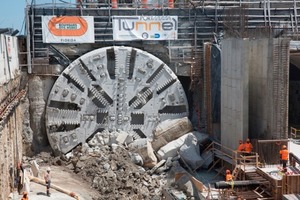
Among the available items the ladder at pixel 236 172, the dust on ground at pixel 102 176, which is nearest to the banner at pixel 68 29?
the dust on ground at pixel 102 176

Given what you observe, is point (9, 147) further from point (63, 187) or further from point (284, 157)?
point (284, 157)

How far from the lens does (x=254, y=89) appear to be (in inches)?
899

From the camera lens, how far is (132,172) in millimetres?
24812

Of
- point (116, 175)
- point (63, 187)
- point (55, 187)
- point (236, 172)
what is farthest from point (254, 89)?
point (55, 187)

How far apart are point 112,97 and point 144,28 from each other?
4309 millimetres

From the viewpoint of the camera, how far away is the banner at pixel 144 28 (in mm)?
28359

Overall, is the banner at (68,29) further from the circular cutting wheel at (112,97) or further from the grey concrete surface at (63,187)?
the grey concrete surface at (63,187)

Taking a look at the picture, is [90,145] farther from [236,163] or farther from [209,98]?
[236,163]

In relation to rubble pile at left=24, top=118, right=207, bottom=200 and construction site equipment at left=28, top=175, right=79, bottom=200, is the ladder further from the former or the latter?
construction site equipment at left=28, top=175, right=79, bottom=200

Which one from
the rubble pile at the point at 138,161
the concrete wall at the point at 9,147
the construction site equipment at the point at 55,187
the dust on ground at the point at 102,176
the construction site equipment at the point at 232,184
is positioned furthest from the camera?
the rubble pile at the point at 138,161

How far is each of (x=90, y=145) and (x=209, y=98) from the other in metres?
6.95

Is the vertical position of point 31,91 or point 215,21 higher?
point 215,21

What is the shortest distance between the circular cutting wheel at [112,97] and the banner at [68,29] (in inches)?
47.0

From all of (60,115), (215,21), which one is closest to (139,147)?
(60,115)
